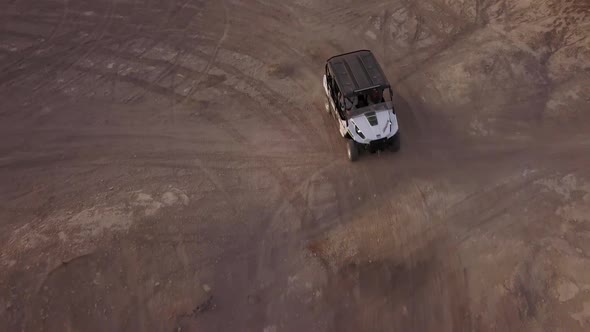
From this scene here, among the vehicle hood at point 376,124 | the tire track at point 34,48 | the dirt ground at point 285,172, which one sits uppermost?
the tire track at point 34,48

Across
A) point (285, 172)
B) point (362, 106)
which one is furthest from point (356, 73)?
point (285, 172)

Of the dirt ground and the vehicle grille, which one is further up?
the vehicle grille

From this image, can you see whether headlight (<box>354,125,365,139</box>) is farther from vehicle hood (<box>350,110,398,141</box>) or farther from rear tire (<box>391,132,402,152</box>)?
rear tire (<box>391,132,402,152</box>)

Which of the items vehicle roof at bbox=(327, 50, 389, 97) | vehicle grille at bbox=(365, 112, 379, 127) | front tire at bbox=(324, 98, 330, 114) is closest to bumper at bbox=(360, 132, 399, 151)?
vehicle grille at bbox=(365, 112, 379, 127)

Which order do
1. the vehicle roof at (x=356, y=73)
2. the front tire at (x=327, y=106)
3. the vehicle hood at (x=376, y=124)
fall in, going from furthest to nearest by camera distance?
the front tire at (x=327, y=106) < the vehicle roof at (x=356, y=73) < the vehicle hood at (x=376, y=124)

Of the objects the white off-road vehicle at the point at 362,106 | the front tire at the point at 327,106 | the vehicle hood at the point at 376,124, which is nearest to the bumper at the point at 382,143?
the white off-road vehicle at the point at 362,106

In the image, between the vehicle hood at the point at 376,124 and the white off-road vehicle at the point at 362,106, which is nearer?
the vehicle hood at the point at 376,124

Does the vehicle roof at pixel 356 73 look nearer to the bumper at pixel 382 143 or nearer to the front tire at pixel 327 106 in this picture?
the front tire at pixel 327 106
